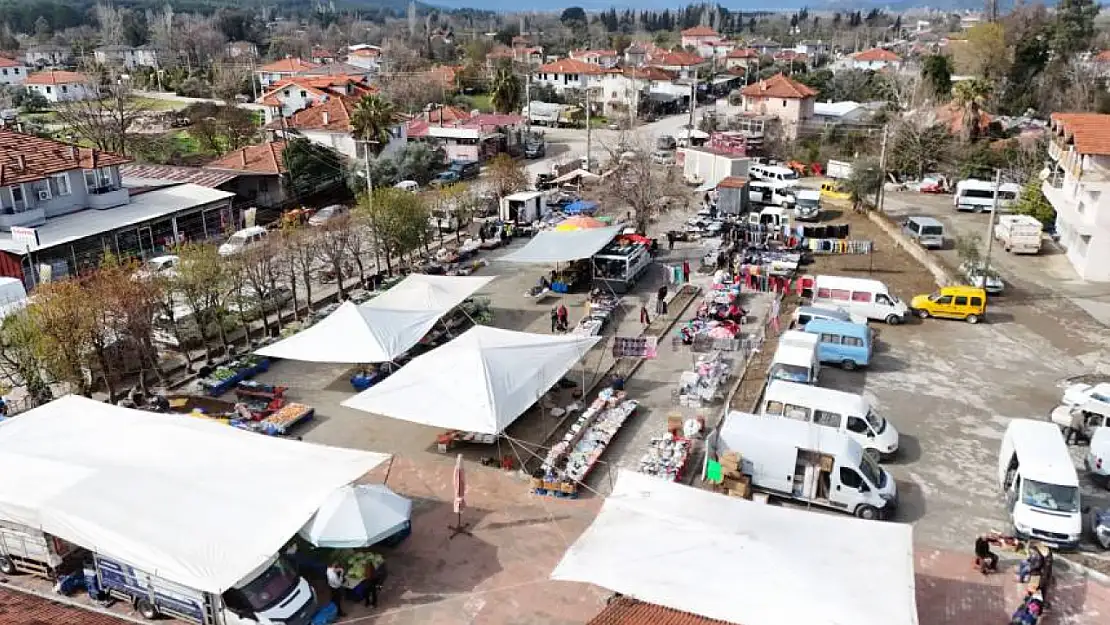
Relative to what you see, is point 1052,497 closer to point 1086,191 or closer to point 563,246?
point 563,246

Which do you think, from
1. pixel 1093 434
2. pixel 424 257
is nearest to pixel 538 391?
pixel 1093 434

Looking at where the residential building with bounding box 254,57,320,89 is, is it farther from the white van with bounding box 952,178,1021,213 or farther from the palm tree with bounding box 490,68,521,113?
the white van with bounding box 952,178,1021,213

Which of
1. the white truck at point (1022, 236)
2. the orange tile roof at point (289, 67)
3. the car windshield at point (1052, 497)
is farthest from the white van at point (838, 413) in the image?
the orange tile roof at point (289, 67)

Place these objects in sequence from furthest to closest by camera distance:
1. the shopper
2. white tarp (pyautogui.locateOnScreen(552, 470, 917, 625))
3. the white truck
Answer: the white truck, the shopper, white tarp (pyautogui.locateOnScreen(552, 470, 917, 625))

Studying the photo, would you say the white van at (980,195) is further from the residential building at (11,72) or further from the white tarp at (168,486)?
the residential building at (11,72)

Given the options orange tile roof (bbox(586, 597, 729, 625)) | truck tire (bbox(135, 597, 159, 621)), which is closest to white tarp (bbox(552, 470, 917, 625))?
orange tile roof (bbox(586, 597, 729, 625))

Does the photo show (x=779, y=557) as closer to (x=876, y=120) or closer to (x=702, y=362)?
(x=702, y=362)

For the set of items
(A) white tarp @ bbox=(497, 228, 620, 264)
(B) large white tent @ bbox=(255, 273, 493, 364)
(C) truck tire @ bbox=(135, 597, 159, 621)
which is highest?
(A) white tarp @ bbox=(497, 228, 620, 264)
